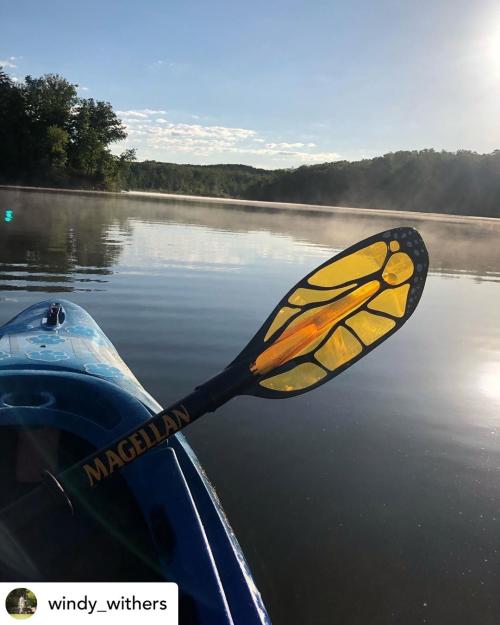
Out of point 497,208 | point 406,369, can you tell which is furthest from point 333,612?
point 497,208

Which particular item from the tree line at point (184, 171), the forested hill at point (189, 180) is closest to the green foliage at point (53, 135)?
the tree line at point (184, 171)

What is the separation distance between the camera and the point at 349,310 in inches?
100

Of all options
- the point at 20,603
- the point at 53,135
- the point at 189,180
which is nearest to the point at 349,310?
the point at 20,603

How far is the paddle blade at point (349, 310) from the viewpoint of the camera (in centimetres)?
250

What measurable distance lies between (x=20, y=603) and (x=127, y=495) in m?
0.79

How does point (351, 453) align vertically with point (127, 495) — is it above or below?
below

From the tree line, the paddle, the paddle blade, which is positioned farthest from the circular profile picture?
the tree line

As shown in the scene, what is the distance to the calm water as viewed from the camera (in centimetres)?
327

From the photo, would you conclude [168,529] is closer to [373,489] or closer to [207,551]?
[207,551]

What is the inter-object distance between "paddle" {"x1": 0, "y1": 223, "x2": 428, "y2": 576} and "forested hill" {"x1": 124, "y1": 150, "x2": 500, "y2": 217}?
305ft

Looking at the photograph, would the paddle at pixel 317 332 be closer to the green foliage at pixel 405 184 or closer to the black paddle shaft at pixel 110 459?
the black paddle shaft at pixel 110 459

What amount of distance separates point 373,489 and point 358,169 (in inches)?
4891

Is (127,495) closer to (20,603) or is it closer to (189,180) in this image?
(20,603)

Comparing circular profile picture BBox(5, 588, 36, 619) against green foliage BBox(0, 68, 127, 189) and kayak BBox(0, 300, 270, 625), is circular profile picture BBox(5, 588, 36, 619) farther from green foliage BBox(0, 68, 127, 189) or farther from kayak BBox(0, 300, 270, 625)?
green foliage BBox(0, 68, 127, 189)
